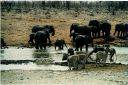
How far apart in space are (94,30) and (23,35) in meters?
6.15

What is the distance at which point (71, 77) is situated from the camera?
16.0 meters


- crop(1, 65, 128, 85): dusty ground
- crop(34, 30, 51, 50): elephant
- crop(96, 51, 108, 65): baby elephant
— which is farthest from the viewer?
crop(34, 30, 51, 50): elephant

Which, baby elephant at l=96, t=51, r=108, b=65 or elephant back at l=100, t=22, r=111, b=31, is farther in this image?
elephant back at l=100, t=22, r=111, b=31

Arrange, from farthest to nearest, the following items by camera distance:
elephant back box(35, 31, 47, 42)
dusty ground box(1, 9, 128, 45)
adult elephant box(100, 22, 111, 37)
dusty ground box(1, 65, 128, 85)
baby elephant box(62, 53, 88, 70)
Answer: adult elephant box(100, 22, 111, 37) → dusty ground box(1, 9, 128, 45) → elephant back box(35, 31, 47, 42) → baby elephant box(62, 53, 88, 70) → dusty ground box(1, 65, 128, 85)

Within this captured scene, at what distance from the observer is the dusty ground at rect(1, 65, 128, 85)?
14922 millimetres

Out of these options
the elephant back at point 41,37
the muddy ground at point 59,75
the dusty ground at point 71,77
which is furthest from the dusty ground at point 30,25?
the dusty ground at point 71,77

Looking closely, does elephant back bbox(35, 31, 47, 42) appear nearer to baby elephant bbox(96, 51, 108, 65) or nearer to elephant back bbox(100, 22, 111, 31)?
elephant back bbox(100, 22, 111, 31)

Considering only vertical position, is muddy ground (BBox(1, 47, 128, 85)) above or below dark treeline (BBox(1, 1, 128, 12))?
above

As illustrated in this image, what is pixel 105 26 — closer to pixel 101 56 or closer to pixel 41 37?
pixel 41 37

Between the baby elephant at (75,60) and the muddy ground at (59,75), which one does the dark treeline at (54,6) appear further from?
the baby elephant at (75,60)

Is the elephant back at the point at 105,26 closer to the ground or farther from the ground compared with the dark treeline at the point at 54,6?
farther from the ground

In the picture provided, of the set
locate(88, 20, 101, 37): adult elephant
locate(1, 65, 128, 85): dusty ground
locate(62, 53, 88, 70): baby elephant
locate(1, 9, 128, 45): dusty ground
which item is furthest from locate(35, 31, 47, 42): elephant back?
locate(1, 65, 128, 85): dusty ground

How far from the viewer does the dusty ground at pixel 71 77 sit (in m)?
14.9

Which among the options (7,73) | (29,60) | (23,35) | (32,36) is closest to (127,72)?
(7,73)
